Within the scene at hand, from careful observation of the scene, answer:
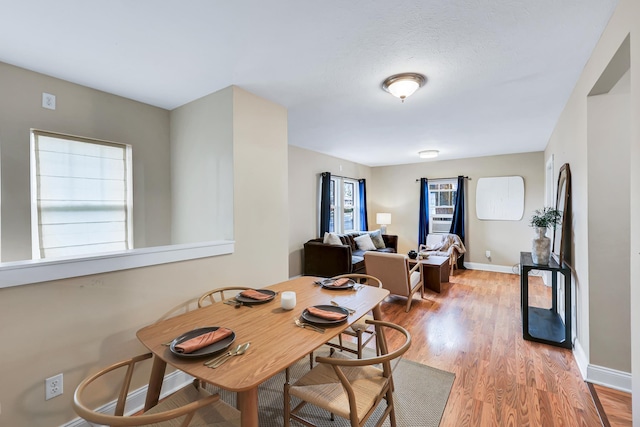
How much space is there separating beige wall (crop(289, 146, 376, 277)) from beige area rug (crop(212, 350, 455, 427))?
2.71 meters

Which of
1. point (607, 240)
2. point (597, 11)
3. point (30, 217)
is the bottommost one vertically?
point (607, 240)

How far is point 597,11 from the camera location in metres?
1.55

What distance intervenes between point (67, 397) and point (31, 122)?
2038 millimetres

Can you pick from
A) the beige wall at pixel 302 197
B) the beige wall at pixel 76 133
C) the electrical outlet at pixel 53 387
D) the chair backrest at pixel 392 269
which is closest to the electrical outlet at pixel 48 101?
the beige wall at pixel 76 133

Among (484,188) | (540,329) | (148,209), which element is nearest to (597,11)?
(540,329)

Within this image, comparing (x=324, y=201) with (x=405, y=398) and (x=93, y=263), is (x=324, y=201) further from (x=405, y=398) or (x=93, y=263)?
(x=93, y=263)

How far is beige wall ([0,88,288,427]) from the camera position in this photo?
1470mm

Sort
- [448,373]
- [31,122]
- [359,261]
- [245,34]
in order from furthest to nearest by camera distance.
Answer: [359,261] → [448,373] → [31,122] → [245,34]

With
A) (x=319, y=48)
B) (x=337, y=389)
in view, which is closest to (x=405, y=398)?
(x=337, y=389)

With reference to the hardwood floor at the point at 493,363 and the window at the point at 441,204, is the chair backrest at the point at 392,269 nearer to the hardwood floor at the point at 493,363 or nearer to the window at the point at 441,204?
the hardwood floor at the point at 493,363

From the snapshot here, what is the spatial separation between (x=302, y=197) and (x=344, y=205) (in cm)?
156

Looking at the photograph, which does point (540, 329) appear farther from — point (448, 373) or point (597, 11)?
point (597, 11)

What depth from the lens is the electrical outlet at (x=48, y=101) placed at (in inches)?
86.9

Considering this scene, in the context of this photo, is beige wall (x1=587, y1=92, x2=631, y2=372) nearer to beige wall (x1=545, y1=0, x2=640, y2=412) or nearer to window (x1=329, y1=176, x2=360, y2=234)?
beige wall (x1=545, y1=0, x2=640, y2=412)
